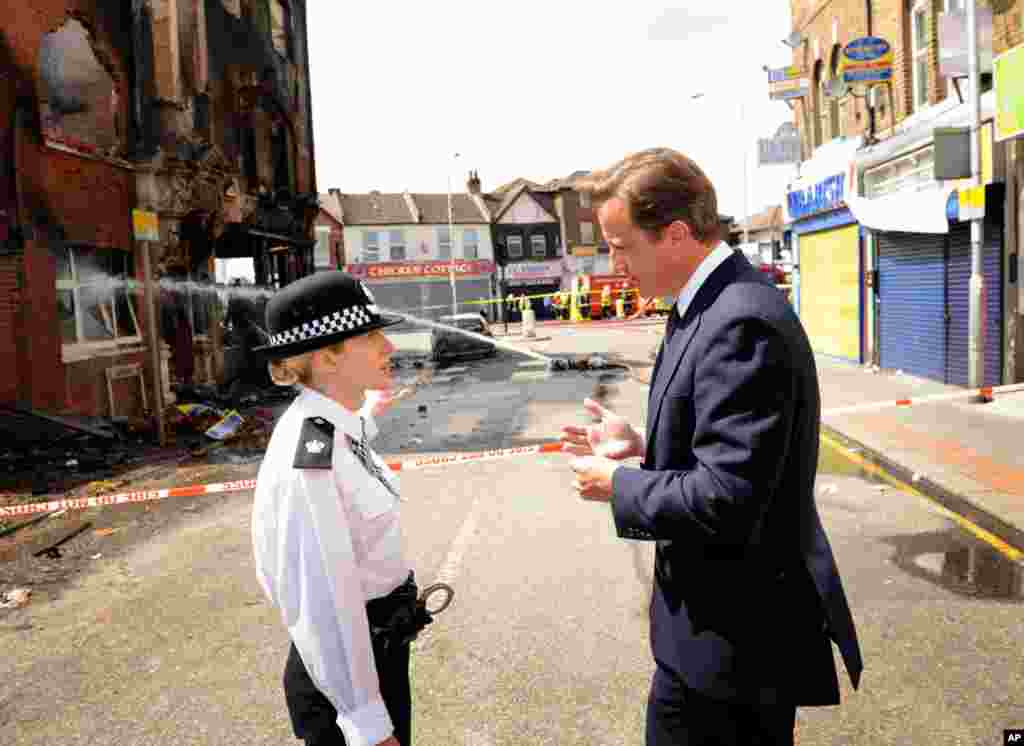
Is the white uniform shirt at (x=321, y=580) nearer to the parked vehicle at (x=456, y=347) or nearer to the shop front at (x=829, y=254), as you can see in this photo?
the shop front at (x=829, y=254)

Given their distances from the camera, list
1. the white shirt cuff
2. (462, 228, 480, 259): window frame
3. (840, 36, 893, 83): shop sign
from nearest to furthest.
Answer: the white shirt cuff → (840, 36, 893, 83): shop sign → (462, 228, 480, 259): window frame

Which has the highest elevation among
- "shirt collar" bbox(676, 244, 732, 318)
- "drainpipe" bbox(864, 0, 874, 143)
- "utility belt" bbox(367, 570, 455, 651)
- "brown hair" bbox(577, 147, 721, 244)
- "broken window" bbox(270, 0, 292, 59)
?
"broken window" bbox(270, 0, 292, 59)

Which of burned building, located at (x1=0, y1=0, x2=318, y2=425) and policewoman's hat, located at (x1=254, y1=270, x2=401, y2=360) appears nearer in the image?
policewoman's hat, located at (x1=254, y1=270, x2=401, y2=360)

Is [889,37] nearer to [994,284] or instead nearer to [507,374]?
[994,284]

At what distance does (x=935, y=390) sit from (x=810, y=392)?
13.5m

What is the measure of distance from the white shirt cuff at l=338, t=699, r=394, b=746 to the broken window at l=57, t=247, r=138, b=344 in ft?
38.3

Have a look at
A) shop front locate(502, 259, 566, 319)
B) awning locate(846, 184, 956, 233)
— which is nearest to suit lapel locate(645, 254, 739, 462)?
awning locate(846, 184, 956, 233)

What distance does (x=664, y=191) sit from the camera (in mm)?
2010

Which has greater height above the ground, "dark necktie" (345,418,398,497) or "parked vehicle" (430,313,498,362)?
"dark necktie" (345,418,398,497)

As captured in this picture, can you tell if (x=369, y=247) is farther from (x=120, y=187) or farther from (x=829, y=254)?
(x=120, y=187)

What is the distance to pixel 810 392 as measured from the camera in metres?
1.92

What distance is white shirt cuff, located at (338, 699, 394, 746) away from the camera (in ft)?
6.32

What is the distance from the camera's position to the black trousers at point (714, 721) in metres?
1.94

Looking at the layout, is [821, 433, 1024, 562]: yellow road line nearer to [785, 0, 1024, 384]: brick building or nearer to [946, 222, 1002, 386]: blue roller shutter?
[946, 222, 1002, 386]: blue roller shutter
